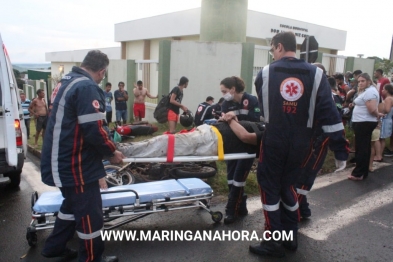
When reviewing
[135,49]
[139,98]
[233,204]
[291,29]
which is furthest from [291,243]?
[135,49]

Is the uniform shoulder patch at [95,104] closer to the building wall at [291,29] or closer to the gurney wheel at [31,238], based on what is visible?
the gurney wheel at [31,238]

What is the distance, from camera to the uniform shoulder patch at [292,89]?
10.5 ft

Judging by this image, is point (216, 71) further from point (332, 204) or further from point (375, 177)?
point (332, 204)

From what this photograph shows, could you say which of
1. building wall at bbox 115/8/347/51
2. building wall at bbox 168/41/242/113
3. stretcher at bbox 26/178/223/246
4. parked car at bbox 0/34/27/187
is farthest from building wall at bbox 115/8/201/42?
stretcher at bbox 26/178/223/246

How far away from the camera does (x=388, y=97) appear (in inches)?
281

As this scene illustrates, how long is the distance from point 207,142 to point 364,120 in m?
3.57

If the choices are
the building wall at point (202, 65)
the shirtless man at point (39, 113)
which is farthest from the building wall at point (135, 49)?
the shirtless man at point (39, 113)

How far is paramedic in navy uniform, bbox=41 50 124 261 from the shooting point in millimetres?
2781

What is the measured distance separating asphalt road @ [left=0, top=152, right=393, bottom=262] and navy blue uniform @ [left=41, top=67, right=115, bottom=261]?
0.66 metres

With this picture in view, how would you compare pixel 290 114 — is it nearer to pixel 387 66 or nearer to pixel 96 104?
pixel 96 104

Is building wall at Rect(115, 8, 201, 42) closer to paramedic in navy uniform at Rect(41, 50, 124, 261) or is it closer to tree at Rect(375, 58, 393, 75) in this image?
tree at Rect(375, 58, 393, 75)

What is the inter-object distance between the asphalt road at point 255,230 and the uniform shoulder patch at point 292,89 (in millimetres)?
1617

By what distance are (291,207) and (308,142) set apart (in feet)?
2.30

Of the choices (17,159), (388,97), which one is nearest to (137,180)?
(17,159)
